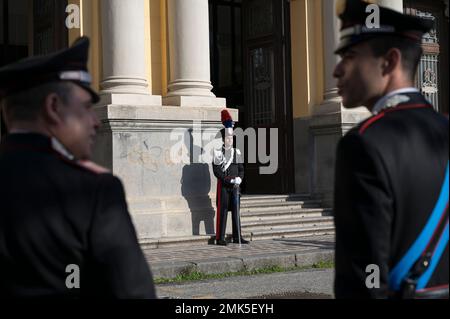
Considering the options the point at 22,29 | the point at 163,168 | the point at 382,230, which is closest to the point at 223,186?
the point at 163,168

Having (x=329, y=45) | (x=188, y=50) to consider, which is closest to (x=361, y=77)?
(x=188, y=50)

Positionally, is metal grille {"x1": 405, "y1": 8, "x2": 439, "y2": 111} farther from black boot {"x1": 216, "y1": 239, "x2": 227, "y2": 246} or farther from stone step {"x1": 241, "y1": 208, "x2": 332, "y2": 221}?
black boot {"x1": 216, "y1": 239, "x2": 227, "y2": 246}

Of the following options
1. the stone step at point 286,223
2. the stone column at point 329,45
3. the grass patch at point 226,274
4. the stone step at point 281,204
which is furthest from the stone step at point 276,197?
the grass patch at point 226,274

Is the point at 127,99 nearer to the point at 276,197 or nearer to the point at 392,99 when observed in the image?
the point at 276,197

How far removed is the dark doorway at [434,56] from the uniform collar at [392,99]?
16047 millimetres

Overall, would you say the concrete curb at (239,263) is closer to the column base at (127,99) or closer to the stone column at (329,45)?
the column base at (127,99)

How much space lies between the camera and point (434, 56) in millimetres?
18750

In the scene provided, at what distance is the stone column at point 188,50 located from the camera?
521 inches

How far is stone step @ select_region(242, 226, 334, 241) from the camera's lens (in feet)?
43.6

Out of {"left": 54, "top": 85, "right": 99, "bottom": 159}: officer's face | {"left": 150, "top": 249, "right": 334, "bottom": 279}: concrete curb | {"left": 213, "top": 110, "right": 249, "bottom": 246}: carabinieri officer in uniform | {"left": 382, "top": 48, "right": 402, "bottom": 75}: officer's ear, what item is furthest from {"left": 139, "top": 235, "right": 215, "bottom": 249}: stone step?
{"left": 54, "top": 85, "right": 99, "bottom": 159}: officer's face

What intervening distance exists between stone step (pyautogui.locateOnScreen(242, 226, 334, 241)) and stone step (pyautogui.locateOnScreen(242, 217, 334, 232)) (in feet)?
0.51
